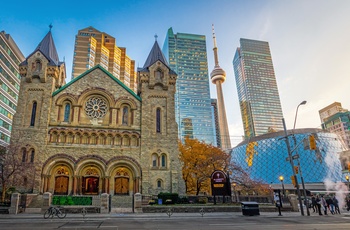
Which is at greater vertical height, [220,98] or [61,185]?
[220,98]

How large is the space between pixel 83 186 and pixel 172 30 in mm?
183295

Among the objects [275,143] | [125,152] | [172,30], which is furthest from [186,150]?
[172,30]

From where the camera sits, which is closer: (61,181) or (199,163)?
(61,181)

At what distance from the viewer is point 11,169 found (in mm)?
26906

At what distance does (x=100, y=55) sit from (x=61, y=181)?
8688cm

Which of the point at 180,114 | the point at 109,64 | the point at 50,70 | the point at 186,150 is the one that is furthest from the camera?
the point at 180,114

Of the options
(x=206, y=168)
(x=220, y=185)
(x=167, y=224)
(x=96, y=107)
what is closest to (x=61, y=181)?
(x=96, y=107)

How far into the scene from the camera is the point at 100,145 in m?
31.4

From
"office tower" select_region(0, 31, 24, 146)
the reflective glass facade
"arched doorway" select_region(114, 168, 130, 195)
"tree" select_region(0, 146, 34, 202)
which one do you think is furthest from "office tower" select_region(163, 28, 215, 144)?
"tree" select_region(0, 146, 34, 202)

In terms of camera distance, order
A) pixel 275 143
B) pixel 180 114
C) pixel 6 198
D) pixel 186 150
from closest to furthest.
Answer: pixel 6 198 → pixel 186 150 → pixel 275 143 → pixel 180 114

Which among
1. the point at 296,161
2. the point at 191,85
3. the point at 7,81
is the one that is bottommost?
the point at 296,161

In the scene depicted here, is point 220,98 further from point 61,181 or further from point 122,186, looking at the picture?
point 61,181

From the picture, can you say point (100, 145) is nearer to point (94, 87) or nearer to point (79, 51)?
point (94, 87)

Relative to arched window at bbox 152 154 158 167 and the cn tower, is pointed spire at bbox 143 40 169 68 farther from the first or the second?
the cn tower
